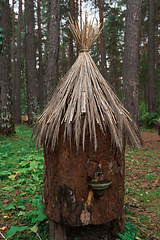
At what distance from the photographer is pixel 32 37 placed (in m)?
11.2

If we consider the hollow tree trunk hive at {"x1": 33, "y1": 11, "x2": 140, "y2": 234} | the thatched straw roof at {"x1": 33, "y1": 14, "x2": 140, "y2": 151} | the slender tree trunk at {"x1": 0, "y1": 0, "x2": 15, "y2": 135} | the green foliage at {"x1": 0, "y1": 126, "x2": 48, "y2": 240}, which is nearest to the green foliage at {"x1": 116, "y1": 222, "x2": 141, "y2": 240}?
the hollow tree trunk hive at {"x1": 33, "y1": 11, "x2": 140, "y2": 234}

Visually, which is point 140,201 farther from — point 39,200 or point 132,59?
point 132,59

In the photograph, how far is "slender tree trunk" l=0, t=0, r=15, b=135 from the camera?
272 inches

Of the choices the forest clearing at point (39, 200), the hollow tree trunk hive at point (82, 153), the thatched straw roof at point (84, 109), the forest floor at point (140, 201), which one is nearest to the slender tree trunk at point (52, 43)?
the forest clearing at point (39, 200)

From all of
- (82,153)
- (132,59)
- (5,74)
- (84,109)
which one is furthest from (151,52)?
(82,153)

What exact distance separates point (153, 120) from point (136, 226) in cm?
961

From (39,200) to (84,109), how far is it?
1.73 meters

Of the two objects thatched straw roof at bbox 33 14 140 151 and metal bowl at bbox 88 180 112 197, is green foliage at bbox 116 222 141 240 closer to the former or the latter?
metal bowl at bbox 88 180 112 197

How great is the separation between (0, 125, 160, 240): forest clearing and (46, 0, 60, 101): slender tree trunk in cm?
247

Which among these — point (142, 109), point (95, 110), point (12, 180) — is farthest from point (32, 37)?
point (95, 110)

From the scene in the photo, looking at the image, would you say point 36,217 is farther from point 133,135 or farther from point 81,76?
point 81,76

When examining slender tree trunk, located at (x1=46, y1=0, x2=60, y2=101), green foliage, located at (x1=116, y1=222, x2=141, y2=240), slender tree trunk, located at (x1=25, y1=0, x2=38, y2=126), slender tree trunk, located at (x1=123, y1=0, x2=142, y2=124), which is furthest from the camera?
slender tree trunk, located at (x1=25, y1=0, x2=38, y2=126)

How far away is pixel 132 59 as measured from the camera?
274 inches

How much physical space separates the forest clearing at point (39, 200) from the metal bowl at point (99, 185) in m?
0.89
